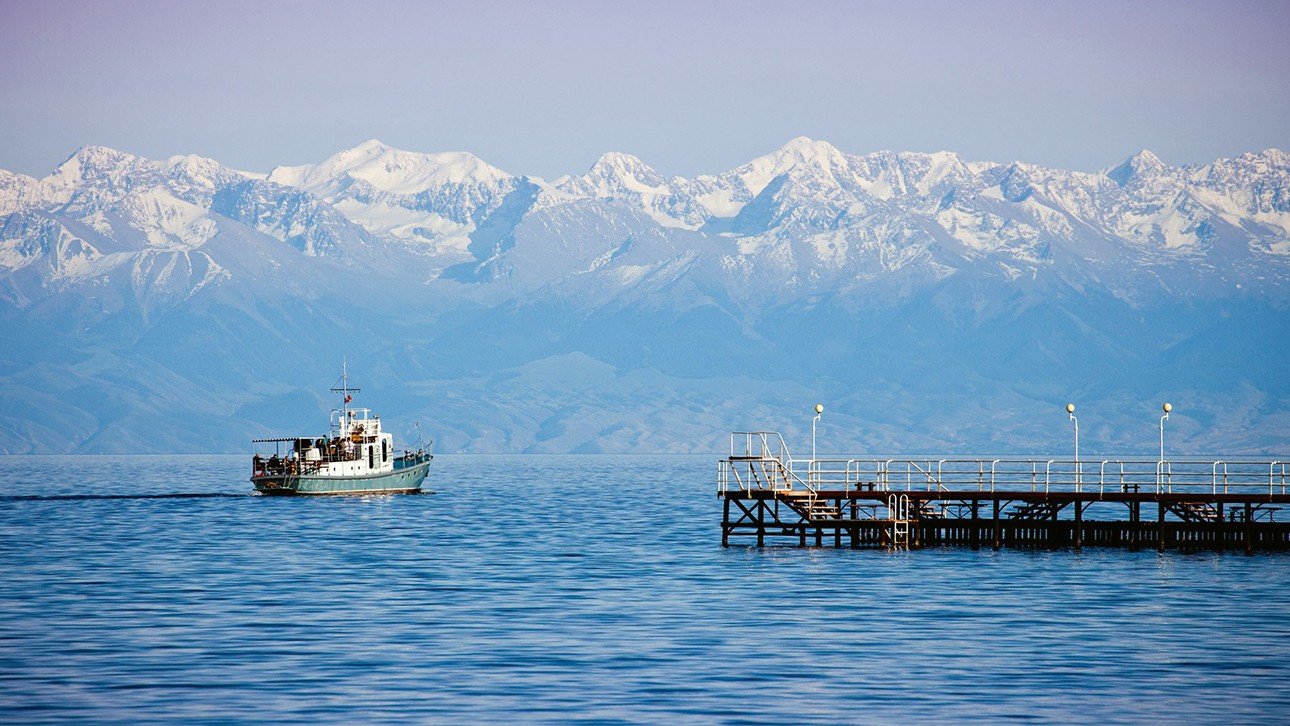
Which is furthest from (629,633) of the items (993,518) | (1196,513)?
(1196,513)

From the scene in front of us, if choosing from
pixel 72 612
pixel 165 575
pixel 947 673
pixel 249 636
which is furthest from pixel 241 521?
pixel 947 673

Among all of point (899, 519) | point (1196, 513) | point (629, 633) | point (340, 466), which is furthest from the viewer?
point (340, 466)

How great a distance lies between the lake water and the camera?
4600 centimetres

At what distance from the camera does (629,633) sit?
59.0 m

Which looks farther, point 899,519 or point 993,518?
point 993,518

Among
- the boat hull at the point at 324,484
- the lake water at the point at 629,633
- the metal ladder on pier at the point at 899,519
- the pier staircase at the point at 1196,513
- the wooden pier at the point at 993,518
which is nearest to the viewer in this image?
the lake water at the point at 629,633

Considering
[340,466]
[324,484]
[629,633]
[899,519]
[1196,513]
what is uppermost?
[340,466]

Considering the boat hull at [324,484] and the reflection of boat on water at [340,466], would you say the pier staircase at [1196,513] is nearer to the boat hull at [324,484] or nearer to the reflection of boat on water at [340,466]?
the reflection of boat on water at [340,466]

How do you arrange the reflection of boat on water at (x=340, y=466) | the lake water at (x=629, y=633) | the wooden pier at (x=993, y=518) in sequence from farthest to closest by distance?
1. the reflection of boat on water at (x=340, y=466)
2. the wooden pier at (x=993, y=518)
3. the lake water at (x=629, y=633)

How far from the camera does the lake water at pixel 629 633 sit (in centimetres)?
4600

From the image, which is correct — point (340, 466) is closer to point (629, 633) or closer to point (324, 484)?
point (324, 484)

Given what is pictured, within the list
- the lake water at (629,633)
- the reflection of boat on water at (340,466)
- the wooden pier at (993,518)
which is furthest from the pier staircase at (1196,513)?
the reflection of boat on water at (340,466)

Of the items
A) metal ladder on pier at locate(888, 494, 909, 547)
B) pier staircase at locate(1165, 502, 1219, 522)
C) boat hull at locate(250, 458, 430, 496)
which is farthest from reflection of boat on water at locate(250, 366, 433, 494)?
pier staircase at locate(1165, 502, 1219, 522)

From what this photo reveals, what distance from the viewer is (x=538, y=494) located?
19475 centimetres
